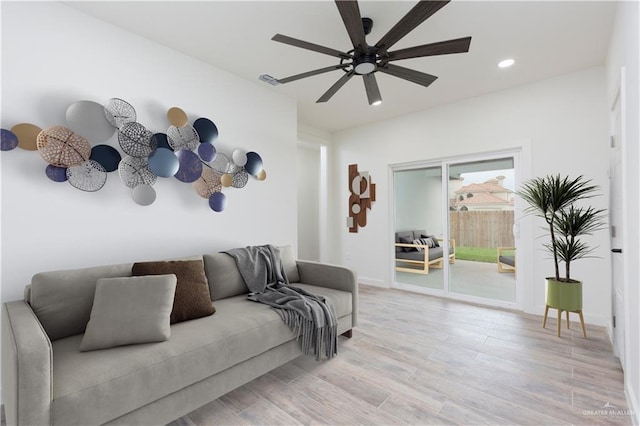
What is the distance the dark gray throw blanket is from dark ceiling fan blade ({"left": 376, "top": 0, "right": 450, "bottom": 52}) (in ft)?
6.53

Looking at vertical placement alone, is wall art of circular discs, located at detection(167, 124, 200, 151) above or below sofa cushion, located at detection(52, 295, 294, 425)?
above

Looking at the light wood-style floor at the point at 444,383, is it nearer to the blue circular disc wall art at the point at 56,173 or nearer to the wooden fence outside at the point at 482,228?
the wooden fence outside at the point at 482,228

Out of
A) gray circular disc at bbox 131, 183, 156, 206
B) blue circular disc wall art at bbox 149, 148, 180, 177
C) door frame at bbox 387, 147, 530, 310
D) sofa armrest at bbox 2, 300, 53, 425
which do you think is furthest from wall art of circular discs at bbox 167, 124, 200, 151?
door frame at bbox 387, 147, 530, 310

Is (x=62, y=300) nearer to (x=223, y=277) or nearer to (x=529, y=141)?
(x=223, y=277)

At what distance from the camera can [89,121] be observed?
7.29 feet

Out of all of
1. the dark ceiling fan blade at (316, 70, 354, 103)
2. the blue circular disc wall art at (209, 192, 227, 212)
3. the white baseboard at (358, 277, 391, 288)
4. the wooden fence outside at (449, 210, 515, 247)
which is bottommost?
the white baseboard at (358, 277, 391, 288)

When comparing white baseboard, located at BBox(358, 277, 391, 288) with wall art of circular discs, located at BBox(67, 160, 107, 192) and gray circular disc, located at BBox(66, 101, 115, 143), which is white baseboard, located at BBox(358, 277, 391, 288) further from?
gray circular disc, located at BBox(66, 101, 115, 143)

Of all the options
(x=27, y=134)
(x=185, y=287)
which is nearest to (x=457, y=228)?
(x=185, y=287)

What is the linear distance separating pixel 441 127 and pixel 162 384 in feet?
14.1

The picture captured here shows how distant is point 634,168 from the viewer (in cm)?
165

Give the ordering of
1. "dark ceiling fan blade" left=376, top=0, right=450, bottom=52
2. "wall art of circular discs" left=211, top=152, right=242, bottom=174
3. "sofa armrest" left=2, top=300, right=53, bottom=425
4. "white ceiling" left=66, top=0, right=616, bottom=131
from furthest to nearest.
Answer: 1. "wall art of circular discs" left=211, top=152, right=242, bottom=174
2. "white ceiling" left=66, top=0, right=616, bottom=131
3. "dark ceiling fan blade" left=376, top=0, right=450, bottom=52
4. "sofa armrest" left=2, top=300, right=53, bottom=425

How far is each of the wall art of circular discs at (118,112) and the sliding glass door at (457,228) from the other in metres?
3.71

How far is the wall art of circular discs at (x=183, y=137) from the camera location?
107 inches

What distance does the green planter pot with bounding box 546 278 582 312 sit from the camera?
8.96 feet
